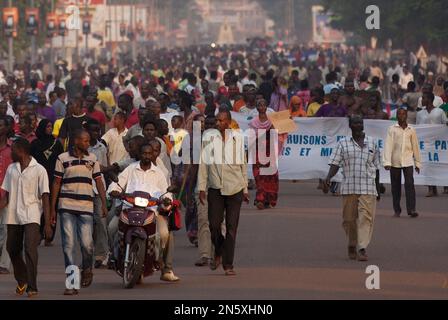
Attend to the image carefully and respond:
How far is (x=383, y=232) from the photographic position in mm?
18922

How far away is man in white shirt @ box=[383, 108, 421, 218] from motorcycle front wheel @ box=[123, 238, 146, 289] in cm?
669

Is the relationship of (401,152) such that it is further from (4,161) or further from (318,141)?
(4,161)

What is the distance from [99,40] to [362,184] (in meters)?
82.8

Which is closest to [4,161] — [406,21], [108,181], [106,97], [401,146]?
[108,181]

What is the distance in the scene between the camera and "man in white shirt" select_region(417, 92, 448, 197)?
24109mm

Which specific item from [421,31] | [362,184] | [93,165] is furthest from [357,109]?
[421,31]

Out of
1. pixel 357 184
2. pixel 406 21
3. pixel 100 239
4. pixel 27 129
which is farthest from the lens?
pixel 406 21

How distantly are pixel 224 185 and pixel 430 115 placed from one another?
387 inches

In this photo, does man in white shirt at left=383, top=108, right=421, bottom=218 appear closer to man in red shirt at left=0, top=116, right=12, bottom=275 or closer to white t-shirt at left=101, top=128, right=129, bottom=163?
white t-shirt at left=101, top=128, right=129, bottom=163

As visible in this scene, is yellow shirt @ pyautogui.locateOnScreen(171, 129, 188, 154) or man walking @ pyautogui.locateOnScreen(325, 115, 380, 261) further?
yellow shirt @ pyautogui.locateOnScreen(171, 129, 188, 154)

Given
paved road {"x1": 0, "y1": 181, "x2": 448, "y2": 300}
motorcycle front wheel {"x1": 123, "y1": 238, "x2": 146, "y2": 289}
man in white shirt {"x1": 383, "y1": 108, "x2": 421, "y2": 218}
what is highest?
man in white shirt {"x1": 383, "y1": 108, "x2": 421, "y2": 218}

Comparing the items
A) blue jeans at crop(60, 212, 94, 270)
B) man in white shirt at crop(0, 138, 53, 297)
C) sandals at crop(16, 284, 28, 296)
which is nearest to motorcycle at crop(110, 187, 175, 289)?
Result: blue jeans at crop(60, 212, 94, 270)

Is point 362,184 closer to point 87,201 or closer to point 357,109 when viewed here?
point 87,201

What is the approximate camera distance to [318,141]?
25266 millimetres
